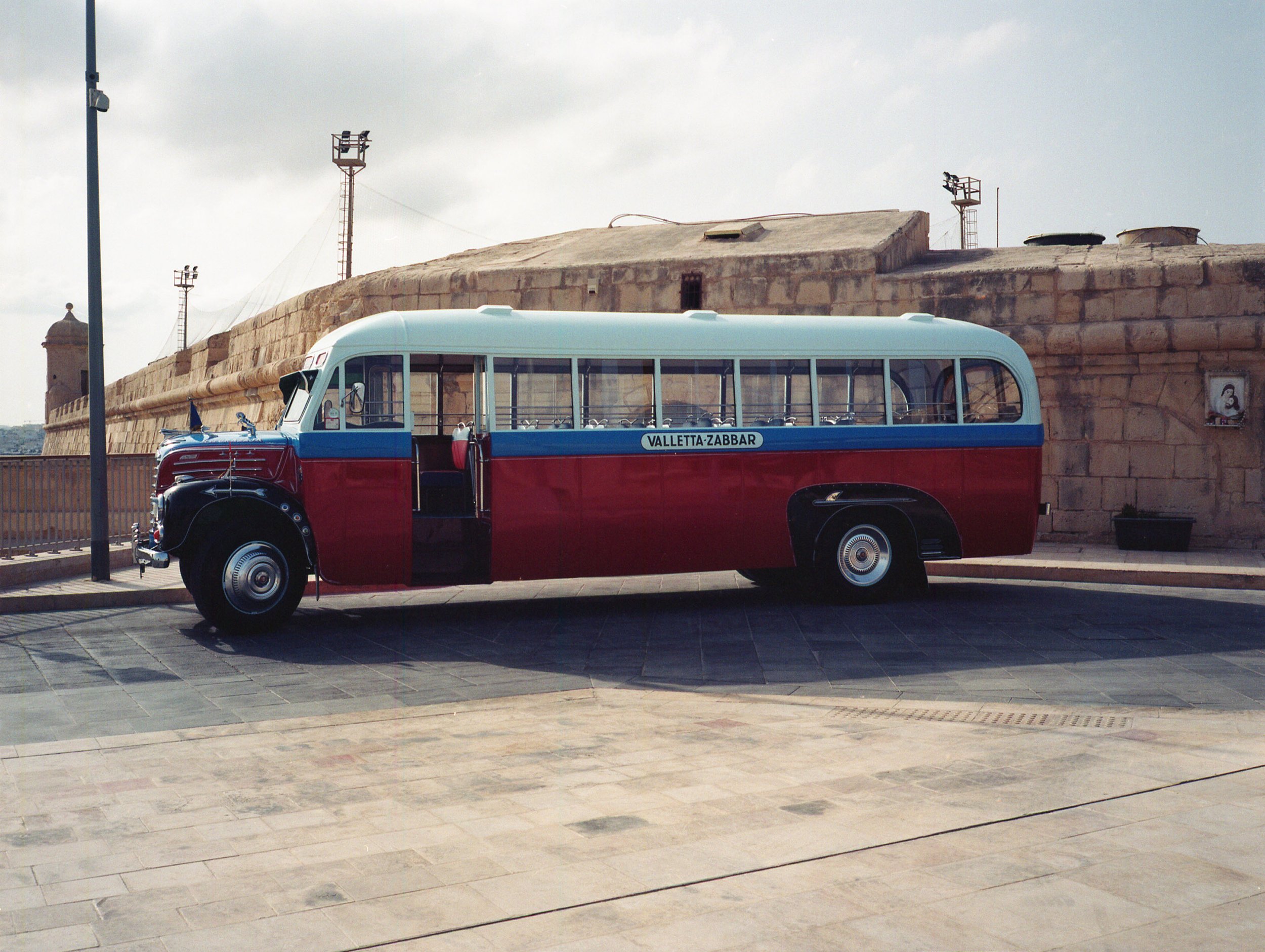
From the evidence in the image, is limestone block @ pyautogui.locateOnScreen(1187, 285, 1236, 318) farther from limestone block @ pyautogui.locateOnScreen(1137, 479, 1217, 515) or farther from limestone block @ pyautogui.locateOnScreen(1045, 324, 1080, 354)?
limestone block @ pyautogui.locateOnScreen(1137, 479, 1217, 515)

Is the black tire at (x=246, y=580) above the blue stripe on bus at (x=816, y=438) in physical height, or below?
below

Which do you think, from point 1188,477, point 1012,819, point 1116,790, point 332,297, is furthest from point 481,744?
point 332,297

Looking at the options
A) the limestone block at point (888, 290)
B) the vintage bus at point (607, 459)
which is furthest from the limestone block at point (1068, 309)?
the vintage bus at point (607, 459)

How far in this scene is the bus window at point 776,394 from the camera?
1062 cm

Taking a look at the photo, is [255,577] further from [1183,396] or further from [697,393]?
[1183,396]

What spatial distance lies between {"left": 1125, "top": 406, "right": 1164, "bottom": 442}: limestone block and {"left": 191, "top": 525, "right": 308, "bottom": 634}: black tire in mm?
10856

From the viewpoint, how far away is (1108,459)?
49.4 ft

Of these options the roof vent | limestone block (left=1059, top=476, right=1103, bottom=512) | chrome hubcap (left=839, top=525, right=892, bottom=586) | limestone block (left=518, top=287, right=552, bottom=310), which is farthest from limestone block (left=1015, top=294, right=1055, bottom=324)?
limestone block (left=518, top=287, right=552, bottom=310)

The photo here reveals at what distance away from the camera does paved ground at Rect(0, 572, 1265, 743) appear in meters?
6.84

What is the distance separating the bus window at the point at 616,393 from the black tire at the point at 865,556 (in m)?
2.11

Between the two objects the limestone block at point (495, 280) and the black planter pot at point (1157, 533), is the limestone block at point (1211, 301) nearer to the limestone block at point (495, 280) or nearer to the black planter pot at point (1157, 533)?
the black planter pot at point (1157, 533)

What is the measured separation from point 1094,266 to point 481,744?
12400 millimetres

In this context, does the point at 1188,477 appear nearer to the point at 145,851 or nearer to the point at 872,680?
the point at 872,680

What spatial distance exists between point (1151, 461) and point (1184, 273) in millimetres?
2437
